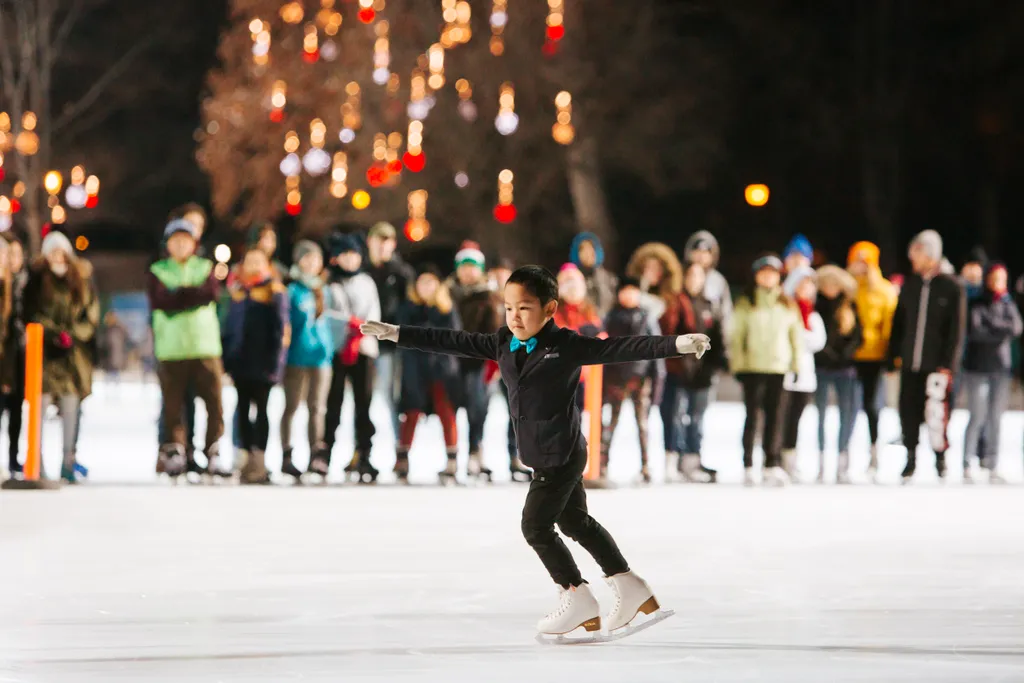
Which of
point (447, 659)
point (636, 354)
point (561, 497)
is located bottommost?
point (447, 659)

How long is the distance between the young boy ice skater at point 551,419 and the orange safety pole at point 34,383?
6.29 meters

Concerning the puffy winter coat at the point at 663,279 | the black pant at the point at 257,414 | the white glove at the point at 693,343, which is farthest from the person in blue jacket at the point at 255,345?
the white glove at the point at 693,343

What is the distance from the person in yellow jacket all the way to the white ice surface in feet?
2.88

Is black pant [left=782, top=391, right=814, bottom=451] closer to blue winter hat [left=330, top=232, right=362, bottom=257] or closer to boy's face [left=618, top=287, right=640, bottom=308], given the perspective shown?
boy's face [left=618, top=287, right=640, bottom=308]

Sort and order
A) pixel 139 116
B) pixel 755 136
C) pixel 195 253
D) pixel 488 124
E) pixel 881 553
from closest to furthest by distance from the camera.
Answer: pixel 881 553, pixel 195 253, pixel 488 124, pixel 755 136, pixel 139 116

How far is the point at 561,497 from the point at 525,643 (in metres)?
0.49

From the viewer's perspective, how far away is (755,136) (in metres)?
35.9

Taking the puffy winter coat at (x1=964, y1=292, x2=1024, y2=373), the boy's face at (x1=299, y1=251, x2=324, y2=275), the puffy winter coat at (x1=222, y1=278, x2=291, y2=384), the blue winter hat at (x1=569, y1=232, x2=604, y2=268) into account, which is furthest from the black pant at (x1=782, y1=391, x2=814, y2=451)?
the puffy winter coat at (x1=222, y1=278, x2=291, y2=384)

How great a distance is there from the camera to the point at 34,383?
1209 cm

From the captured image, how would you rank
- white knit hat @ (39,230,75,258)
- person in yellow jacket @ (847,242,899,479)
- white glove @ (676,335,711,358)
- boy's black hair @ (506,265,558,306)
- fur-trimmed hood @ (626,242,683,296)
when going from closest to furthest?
white glove @ (676,335,711,358) < boy's black hair @ (506,265,558,306) < white knit hat @ (39,230,75,258) < fur-trimmed hood @ (626,242,683,296) < person in yellow jacket @ (847,242,899,479)

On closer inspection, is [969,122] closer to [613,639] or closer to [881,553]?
[881,553]

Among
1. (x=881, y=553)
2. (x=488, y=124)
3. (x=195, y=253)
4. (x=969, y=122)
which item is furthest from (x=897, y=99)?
(x=881, y=553)

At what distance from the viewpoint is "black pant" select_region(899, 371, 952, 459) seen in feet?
42.4

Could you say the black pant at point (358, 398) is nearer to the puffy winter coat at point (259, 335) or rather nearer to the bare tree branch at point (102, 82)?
the puffy winter coat at point (259, 335)
